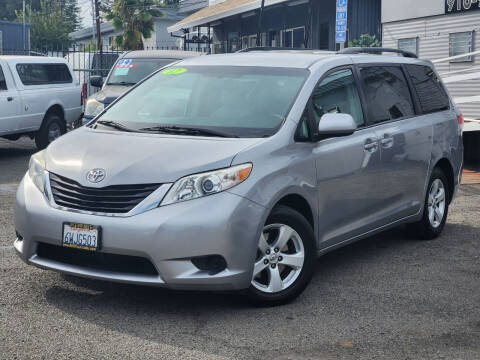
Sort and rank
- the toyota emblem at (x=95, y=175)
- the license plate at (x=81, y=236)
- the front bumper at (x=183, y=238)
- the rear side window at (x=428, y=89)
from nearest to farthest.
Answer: the front bumper at (x=183, y=238)
the license plate at (x=81, y=236)
the toyota emblem at (x=95, y=175)
the rear side window at (x=428, y=89)

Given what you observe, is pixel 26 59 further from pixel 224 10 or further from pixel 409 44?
pixel 224 10

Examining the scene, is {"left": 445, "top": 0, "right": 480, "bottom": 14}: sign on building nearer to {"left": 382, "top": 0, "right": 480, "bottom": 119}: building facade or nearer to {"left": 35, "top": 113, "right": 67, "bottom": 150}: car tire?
{"left": 382, "top": 0, "right": 480, "bottom": 119}: building facade

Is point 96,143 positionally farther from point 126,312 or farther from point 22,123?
point 22,123

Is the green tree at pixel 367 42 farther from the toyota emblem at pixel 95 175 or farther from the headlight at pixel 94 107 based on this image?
the toyota emblem at pixel 95 175

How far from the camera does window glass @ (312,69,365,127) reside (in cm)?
613

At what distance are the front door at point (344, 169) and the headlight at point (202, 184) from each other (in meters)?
0.94

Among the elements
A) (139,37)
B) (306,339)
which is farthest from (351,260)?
(139,37)

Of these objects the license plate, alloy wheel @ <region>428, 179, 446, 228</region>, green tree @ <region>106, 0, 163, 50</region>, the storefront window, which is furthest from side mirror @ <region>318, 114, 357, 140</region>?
green tree @ <region>106, 0, 163, 50</region>

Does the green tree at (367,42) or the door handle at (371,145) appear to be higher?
the green tree at (367,42)

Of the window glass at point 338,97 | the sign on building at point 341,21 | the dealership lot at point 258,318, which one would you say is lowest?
the dealership lot at point 258,318

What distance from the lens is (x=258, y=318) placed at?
5.25m

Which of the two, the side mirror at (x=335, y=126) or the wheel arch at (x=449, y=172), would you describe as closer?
the side mirror at (x=335, y=126)

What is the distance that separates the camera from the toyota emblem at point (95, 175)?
5.16 meters

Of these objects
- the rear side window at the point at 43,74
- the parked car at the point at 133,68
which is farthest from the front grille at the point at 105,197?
the rear side window at the point at 43,74
